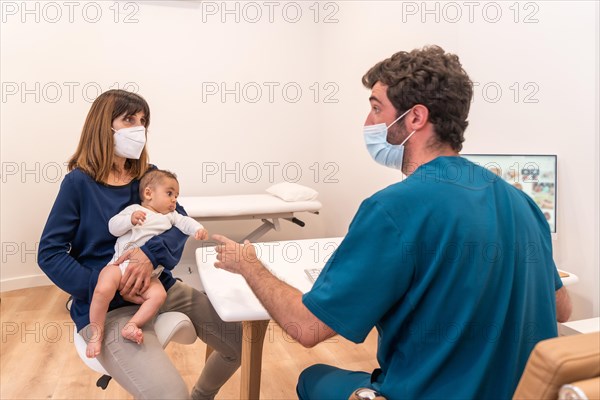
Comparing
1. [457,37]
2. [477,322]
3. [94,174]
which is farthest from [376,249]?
[457,37]

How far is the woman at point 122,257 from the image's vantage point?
1563mm

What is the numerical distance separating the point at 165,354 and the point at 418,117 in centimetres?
107

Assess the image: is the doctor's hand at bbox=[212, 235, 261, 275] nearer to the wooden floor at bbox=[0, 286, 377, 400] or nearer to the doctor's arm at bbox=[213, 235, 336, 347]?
the doctor's arm at bbox=[213, 235, 336, 347]

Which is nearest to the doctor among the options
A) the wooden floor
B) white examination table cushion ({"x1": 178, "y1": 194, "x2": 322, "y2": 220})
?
the wooden floor

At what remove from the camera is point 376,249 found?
3.53ft

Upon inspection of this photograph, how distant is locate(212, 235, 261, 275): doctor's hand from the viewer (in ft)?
4.48

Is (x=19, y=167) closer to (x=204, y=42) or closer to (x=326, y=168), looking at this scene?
(x=204, y=42)

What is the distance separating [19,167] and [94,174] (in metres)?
2.68

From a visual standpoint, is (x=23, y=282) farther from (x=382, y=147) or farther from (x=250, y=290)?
(x=382, y=147)

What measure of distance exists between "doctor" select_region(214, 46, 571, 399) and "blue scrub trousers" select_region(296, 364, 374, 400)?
88mm

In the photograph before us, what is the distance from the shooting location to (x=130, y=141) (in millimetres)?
1796

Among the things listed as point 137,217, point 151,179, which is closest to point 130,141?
point 151,179

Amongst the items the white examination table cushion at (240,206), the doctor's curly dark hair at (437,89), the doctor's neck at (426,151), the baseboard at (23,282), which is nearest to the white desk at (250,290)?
the doctor's neck at (426,151)

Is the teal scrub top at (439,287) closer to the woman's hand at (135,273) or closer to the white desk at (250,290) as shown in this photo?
the white desk at (250,290)
